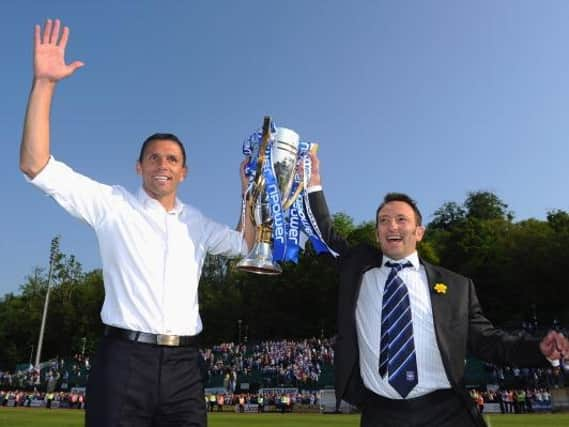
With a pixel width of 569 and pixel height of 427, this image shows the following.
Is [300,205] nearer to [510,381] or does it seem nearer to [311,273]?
[510,381]

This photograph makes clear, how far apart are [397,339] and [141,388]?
79.5 inches

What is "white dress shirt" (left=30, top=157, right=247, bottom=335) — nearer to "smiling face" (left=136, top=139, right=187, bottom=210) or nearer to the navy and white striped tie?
"smiling face" (left=136, top=139, right=187, bottom=210)

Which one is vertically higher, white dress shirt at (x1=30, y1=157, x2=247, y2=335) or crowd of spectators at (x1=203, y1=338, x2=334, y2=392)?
white dress shirt at (x1=30, y1=157, x2=247, y2=335)

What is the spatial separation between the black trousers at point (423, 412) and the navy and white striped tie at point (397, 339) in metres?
0.12

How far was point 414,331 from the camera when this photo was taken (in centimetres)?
463

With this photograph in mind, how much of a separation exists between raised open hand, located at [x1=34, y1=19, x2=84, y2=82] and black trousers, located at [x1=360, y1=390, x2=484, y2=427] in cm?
336

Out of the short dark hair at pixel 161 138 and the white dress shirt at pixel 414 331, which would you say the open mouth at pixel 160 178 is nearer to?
the short dark hair at pixel 161 138

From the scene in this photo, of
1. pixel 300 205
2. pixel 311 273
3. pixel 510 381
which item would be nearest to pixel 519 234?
pixel 311 273

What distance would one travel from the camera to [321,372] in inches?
1503

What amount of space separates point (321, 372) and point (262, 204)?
34.7 metres

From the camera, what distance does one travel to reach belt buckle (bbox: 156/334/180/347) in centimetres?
384

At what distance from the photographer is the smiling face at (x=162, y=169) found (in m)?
4.22

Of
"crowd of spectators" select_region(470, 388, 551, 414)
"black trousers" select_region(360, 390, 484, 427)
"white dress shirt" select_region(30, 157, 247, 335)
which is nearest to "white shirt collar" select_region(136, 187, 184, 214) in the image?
"white dress shirt" select_region(30, 157, 247, 335)

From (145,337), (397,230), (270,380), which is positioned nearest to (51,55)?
(145,337)
